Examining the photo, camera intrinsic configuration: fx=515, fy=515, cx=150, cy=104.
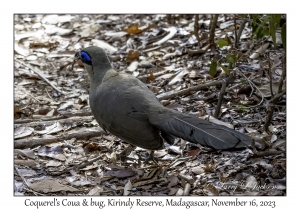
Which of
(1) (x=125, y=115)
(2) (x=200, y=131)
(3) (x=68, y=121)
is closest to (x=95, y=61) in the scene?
(3) (x=68, y=121)

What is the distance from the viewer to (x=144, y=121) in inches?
213

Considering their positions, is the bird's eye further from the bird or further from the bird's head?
the bird

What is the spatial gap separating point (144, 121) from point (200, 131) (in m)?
0.69

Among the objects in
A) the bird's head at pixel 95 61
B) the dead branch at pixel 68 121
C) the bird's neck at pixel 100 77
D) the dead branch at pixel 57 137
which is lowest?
the dead branch at pixel 57 137

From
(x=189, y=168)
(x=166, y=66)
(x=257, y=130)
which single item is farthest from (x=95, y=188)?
(x=166, y=66)

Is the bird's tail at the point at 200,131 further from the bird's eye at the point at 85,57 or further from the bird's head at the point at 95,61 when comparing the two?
the bird's eye at the point at 85,57

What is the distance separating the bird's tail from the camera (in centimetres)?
477

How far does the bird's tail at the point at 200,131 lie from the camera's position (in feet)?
15.6

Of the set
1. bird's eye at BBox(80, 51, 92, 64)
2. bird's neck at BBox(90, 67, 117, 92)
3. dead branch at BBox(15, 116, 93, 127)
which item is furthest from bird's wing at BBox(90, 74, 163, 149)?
dead branch at BBox(15, 116, 93, 127)

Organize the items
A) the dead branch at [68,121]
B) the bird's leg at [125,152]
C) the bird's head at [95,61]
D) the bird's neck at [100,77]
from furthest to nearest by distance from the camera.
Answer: the dead branch at [68,121], the bird's head at [95,61], the bird's neck at [100,77], the bird's leg at [125,152]

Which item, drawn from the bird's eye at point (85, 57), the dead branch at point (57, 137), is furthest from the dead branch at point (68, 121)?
the bird's eye at point (85, 57)

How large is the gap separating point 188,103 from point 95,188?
205cm

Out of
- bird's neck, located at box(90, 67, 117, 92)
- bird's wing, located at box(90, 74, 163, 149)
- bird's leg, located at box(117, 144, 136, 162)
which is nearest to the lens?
bird's wing, located at box(90, 74, 163, 149)

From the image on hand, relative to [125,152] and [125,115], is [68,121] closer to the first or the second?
[125,152]
